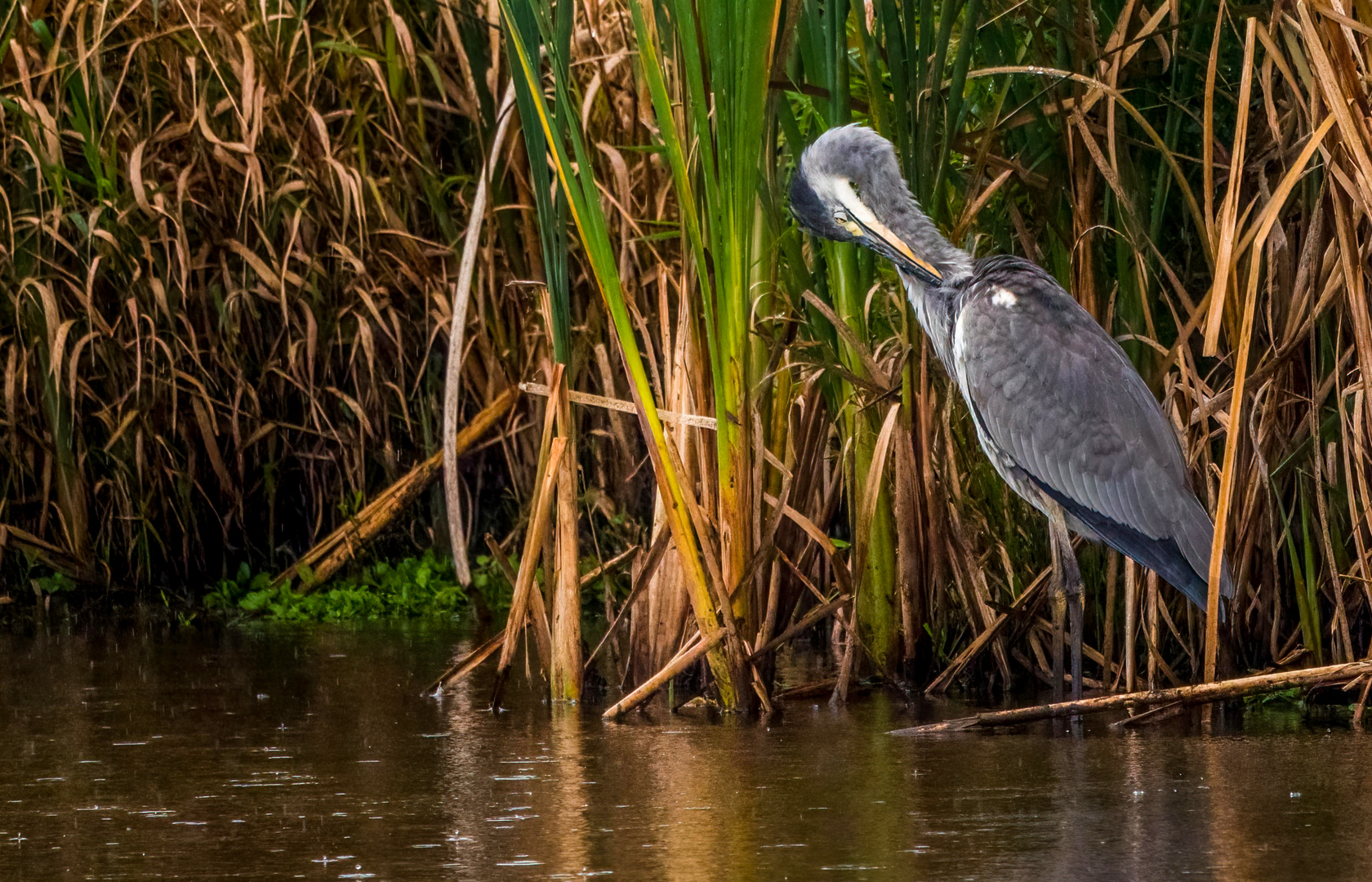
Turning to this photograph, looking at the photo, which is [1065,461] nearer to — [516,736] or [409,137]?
[516,736]

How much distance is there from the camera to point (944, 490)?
181 inches

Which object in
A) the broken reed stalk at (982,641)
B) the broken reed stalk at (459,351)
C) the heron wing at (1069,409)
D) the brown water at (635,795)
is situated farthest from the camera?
the broken reed stalk at (459,351)

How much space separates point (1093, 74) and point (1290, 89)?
0.54 m

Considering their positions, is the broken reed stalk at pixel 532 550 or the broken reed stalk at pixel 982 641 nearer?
the broken reed stalk at pixel 532 550

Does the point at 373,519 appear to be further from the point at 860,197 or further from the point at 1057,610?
the point at 1057,610

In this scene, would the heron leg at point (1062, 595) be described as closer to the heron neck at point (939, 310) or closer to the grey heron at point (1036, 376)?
the grey heron at point (1036, 376)

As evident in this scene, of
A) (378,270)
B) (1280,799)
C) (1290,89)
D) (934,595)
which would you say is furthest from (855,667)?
(378,270)

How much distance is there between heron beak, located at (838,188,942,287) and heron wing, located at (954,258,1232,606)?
0.46 feet

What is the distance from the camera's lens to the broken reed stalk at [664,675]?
4082 mm

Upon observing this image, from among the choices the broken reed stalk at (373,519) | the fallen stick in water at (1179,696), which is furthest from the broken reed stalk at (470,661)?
the broken reed stalk at (373,519)

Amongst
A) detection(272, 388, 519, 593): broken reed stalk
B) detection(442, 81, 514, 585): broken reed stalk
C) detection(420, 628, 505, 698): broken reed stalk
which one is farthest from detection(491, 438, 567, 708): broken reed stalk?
detection(272, 388, 519, 593): broken reed stalk

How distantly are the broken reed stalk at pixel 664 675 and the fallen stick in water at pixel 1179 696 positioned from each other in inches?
18.9

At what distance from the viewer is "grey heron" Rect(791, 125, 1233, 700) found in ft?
14.1

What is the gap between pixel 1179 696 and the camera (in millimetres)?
3865
